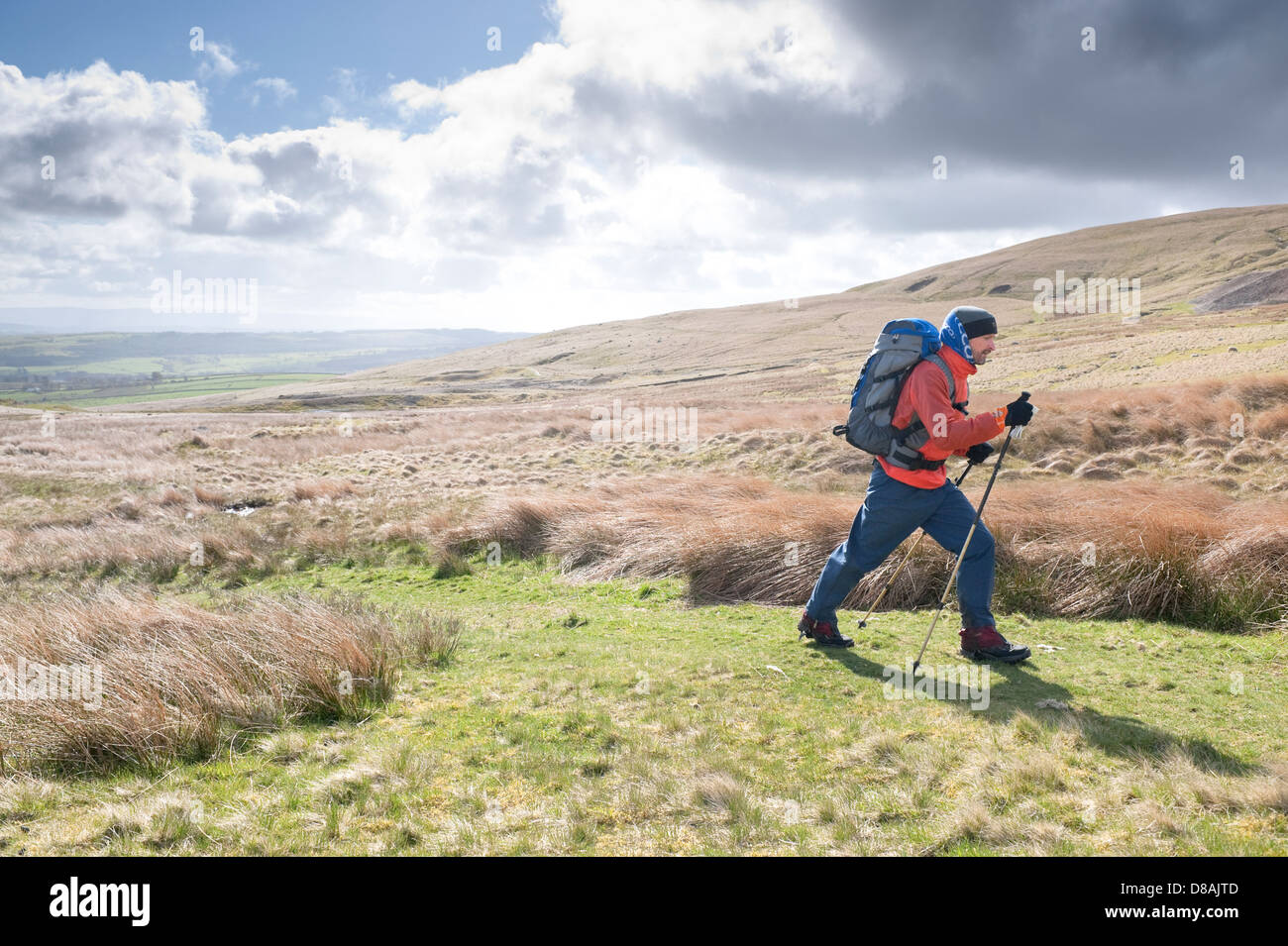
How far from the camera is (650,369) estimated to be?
4220 inches

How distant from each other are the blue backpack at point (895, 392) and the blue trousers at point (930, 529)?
0.84 ft

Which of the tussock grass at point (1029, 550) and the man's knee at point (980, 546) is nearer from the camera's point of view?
the man's knee at point (980, 546)

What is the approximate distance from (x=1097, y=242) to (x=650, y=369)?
11120 cm

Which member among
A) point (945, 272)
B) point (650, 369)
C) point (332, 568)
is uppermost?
point (945, 272)

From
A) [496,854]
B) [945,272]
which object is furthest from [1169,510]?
[945,272]

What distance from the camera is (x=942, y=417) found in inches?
223

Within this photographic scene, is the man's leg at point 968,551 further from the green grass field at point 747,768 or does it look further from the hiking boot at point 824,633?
the hiking boot at point 824,633

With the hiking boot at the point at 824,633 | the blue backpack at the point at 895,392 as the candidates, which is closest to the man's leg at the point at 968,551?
the blue backpack at the point at 895,392

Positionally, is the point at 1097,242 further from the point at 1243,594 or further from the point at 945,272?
the point at 1243,594

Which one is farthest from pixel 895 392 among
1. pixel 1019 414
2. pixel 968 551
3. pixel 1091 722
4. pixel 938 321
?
pixel 938 321

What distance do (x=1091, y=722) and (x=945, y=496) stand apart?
2062 mm

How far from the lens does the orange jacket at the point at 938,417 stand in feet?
18.6

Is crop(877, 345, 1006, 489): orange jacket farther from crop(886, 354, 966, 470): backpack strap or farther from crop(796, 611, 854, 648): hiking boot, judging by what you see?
crop(796, 611, 854, 648): hiking boot

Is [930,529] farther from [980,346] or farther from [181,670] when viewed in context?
[181,670]
